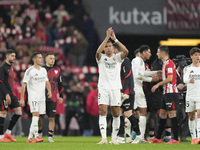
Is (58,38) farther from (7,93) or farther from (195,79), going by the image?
(195,79)

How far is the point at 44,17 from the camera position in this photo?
1850 centimetres

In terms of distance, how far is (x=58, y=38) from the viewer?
1766cm

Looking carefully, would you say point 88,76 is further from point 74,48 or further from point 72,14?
point 72,14

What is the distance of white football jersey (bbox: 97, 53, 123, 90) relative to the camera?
8406 millimetres

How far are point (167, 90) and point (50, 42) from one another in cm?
924

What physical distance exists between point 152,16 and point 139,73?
6863 mm

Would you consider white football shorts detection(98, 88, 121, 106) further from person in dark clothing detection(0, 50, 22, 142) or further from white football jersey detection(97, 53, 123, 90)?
person in dark clothing detection(0, 50, 22, 142)

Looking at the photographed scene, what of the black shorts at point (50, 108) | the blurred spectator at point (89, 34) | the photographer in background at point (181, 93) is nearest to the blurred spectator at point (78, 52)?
the blurred spectator at point (89, 34)

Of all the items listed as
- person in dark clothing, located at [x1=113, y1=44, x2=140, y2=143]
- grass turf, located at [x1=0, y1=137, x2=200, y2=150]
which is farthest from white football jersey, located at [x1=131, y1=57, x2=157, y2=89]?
grass turf, located at [x1=0, y1=137, x2=200, y2=150]

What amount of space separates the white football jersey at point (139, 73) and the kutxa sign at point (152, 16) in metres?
6.35

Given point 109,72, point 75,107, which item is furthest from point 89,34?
point 109,72

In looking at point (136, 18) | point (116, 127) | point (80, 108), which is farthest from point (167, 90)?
point (136, 18)

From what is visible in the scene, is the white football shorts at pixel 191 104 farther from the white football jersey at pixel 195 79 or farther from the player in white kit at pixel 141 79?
the player in white kit at pixel 141 79

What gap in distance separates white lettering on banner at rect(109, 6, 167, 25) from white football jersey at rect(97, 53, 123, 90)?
7802mm
